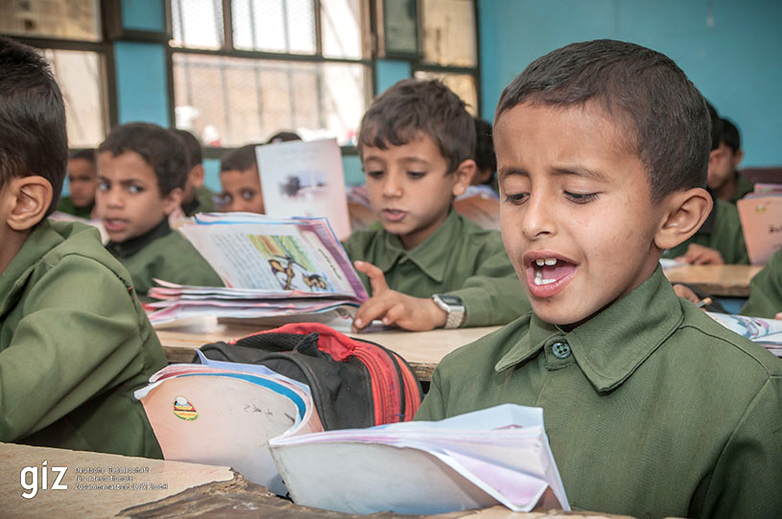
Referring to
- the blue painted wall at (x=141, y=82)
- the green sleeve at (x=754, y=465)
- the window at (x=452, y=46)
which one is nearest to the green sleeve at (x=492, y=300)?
the green sleeve at (x=754, y=465)

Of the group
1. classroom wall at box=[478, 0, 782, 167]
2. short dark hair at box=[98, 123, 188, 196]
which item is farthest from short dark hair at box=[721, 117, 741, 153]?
short dark hair at box=[98, 123, 188, 196]

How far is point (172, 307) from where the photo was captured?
5.59 ft

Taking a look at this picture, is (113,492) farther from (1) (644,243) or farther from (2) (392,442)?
(1) (644,243)

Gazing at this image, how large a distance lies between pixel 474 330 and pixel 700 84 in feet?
18.2

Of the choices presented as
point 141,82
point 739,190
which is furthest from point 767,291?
point 141,82

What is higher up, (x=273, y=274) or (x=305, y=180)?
(x=305, y=180)

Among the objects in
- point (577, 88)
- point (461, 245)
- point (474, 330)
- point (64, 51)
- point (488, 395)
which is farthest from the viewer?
point (64, 51)

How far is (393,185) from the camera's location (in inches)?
83.3

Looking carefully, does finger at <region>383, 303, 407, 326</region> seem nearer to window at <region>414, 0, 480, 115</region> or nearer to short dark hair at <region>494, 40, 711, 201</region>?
short dark hair at <region>494, 40, 711, 201</region>

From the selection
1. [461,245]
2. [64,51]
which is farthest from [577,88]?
[64,51]

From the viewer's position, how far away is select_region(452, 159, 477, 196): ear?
2227mm

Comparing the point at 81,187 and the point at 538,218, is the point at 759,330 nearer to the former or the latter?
the point at 538,218

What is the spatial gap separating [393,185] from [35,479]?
151 centimetres

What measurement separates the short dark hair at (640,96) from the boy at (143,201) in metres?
1.75
